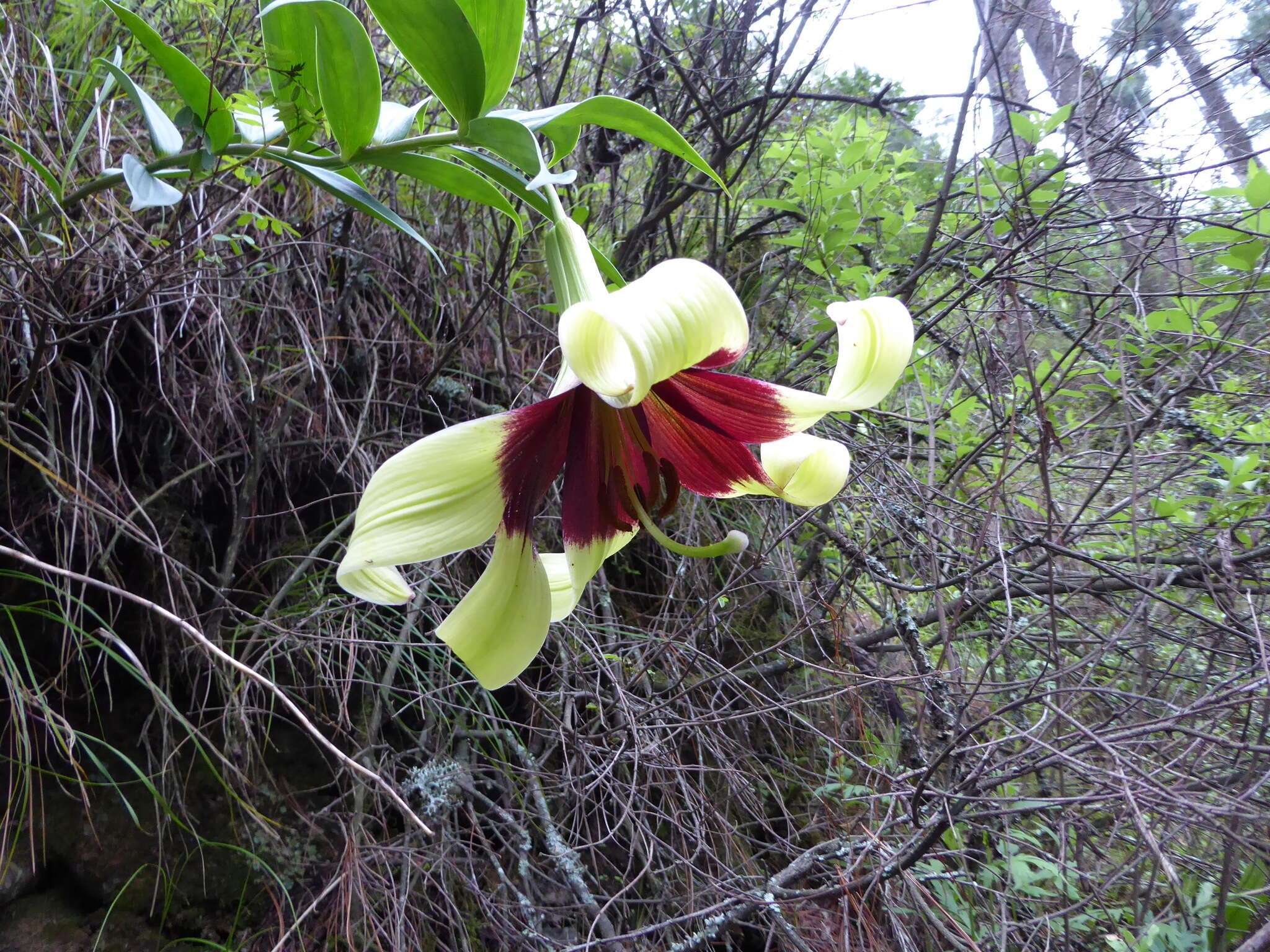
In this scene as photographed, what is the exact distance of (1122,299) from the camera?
58.7 inches

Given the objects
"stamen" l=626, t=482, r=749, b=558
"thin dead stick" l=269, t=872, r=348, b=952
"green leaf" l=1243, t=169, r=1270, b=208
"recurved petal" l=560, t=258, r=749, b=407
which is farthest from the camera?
"green leaf" l=1243, t=169, r=1270, b=208

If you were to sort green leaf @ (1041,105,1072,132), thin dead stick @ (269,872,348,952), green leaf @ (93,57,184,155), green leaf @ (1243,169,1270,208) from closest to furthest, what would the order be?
1. green leaf @ (93,57,184,155)
2. thin dead stick @ (269,872,348,952)
3. green leaf @ (1243,169,1270,208)
4. green leaf @ (1041,105,1072,132)

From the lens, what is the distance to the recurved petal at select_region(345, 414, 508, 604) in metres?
0.34

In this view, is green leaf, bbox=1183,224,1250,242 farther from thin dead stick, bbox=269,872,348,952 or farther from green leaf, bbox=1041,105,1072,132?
thin dead stick, bbox=269,872,348,952

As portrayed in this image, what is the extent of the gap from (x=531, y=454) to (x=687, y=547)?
11 cm

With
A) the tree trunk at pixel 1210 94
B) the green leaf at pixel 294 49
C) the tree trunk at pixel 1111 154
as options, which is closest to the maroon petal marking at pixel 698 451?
the green leaf at pixel 294 49

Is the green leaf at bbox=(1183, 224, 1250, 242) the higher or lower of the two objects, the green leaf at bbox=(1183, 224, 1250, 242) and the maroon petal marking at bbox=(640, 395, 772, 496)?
the higher

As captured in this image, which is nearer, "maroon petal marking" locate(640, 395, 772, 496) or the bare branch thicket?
"maroon petal marking" locate(640, 395, 772, 496)

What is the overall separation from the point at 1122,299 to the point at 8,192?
1.95 m

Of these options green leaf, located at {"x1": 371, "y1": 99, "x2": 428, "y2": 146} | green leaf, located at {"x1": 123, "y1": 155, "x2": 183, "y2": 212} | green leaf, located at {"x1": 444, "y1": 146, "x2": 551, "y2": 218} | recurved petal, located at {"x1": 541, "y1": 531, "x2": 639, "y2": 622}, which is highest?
green leaf, located at {"x1": 371, "y1": 99, "x2": 428, "y2": 146}

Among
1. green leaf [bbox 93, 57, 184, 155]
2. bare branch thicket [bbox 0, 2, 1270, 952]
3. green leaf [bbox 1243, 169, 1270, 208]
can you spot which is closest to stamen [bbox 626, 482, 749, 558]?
green leaf [bbox 93, 57, 184, 155]

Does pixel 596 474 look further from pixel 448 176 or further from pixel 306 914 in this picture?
pixel 306 914

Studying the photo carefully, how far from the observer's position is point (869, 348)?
1.32 ft

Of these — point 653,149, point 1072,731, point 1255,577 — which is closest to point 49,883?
point 1072,731
